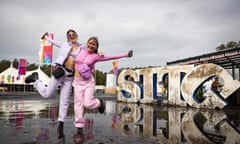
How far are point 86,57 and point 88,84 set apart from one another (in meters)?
0.48

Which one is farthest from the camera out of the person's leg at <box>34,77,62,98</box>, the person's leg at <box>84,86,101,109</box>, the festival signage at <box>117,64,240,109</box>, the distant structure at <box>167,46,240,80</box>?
the distant structure at <box>167,46,240,80</box>

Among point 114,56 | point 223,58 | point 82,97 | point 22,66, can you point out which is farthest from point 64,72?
point 22,66

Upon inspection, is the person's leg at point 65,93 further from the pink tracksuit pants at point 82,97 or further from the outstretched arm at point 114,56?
the outstretched arm at point 114,56

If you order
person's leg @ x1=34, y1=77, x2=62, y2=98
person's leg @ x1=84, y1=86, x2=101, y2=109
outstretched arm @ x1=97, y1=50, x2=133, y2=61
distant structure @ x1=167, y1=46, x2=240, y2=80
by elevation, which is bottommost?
person's leg @ x1=84, y1=86, x2=101, y2=109

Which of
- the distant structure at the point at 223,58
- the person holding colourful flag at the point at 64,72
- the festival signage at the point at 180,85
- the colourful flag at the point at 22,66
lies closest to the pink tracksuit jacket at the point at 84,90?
the person holding colourful flag at the point at 64,72

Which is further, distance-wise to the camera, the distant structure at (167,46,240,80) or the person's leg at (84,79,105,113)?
the distant structure at (167,46,240,80)

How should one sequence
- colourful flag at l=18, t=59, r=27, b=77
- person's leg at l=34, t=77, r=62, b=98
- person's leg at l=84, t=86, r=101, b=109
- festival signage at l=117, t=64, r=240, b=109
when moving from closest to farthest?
person's leg at l=84, t=86, r=101, b=109 < person's leg at l=34, t=77, r=62, b=98 < festival signage at l=117, t=64, r=240, b=109 < colourful flag at l=18, t=59, r=27, b=77

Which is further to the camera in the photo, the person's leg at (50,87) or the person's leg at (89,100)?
the person's leg at (50,87)

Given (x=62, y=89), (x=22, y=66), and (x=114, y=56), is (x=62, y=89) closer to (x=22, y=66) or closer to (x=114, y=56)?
(x=114, y=56)

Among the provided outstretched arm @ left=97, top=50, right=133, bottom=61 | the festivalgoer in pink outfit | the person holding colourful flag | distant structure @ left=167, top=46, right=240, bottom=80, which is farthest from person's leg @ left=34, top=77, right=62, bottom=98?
distant structure @ left=167, top=46, right=240, bottom=80

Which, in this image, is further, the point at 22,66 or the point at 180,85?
the point at 22,66

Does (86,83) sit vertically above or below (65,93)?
above

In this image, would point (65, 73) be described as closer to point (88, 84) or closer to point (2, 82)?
point (88, 84)

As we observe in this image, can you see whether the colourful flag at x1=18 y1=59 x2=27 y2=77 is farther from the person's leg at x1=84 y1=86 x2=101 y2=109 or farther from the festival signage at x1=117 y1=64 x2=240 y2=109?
the person's leg at x1=84 y1=86 x2=101 y2=109
